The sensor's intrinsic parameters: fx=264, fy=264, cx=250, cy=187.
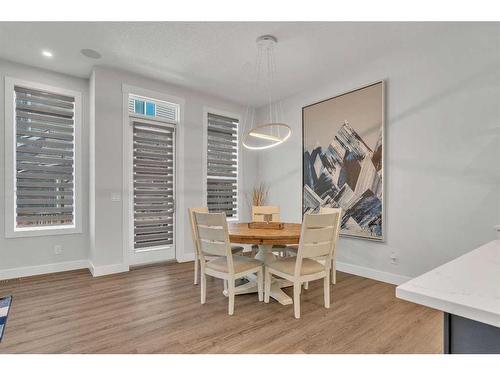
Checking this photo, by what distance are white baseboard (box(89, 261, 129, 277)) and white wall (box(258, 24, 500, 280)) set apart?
332cm

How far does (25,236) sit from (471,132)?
5480 millimetres

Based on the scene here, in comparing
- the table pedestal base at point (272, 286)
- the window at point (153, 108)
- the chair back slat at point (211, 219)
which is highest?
the window at point (153, 108)

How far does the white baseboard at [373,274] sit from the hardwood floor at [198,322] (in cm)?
16

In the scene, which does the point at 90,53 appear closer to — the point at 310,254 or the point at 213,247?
the point at 213,247

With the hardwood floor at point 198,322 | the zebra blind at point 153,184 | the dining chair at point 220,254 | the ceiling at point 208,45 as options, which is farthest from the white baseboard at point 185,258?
the ceiling at point 208,45

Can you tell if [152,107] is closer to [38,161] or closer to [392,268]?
[38,161]

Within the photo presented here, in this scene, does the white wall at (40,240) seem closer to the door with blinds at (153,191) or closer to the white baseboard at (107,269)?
the white baseboard at (107,269)

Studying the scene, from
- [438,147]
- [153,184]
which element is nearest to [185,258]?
[153,184]

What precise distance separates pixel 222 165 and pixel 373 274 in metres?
3.04

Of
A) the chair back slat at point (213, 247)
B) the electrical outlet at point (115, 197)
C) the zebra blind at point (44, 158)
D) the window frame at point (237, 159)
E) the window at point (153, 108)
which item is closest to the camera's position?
the chair back slat at point (213, 247)

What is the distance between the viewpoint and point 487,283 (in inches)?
38.1

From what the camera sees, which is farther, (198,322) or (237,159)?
(237,159)

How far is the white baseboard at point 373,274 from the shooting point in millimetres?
3240

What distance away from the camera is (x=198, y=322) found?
230 cm
